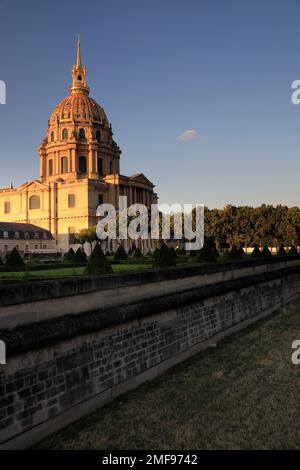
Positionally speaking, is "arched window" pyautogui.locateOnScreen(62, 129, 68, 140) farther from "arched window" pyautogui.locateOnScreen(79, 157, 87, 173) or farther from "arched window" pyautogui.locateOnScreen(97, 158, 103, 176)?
"arched window" pyautogui.locateOnScreen(97, 158, 103, 176)

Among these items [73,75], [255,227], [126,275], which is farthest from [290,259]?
[73,75]

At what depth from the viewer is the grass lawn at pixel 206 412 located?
746cm

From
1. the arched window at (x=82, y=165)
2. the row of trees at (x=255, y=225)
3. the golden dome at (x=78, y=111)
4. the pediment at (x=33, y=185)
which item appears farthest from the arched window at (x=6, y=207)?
the row of trees at (x=255, y=225)

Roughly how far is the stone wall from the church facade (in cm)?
6898

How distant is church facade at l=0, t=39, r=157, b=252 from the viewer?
82.8 m

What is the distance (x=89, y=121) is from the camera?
92062 millimetres

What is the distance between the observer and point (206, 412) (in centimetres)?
868

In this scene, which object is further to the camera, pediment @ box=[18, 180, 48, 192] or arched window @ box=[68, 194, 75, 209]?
pediment @ box=[18, 180, 48, 192]

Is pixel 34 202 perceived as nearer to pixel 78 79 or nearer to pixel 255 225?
pixel 78 79

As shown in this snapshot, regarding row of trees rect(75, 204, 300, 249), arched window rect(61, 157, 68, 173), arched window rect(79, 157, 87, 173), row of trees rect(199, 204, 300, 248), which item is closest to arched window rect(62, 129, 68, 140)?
arched window rect(61, 157, 68, 173)

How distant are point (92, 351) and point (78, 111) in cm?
8944

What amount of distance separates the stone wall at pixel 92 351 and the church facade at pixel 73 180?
226 ft

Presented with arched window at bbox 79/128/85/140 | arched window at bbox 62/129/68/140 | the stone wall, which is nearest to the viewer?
the stone wall
